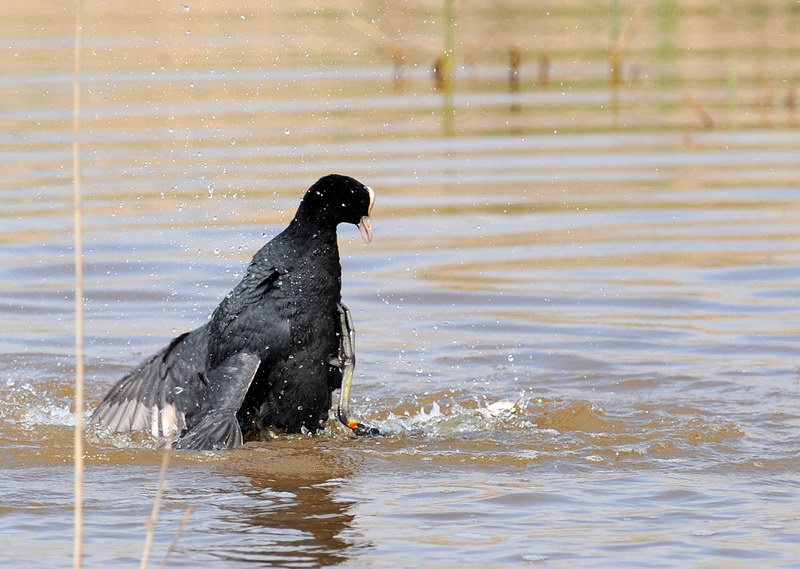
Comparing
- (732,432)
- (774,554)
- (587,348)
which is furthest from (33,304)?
(774,554)

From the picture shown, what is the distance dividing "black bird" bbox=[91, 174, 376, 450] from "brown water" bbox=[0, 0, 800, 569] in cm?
16

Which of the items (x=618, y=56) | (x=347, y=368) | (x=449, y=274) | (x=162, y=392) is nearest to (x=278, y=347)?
(x=347, y=368)

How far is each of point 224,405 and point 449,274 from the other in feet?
9.44

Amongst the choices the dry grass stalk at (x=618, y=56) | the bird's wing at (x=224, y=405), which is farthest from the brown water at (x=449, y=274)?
the dry grass stalk at (x=618, y=56)

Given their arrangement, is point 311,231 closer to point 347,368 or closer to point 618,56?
point 347,368

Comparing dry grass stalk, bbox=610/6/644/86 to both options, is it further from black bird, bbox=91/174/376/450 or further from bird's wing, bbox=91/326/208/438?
bird's wing, bbox=91/326/208/438

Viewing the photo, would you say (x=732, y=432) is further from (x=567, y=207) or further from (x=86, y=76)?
(x=86, y=76)

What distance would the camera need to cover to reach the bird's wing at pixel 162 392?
208 inches

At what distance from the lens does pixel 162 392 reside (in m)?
5.39

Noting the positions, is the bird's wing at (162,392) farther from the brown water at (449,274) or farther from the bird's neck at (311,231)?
the bird's neck at (311,231)

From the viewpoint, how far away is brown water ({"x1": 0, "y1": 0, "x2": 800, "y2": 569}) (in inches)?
168

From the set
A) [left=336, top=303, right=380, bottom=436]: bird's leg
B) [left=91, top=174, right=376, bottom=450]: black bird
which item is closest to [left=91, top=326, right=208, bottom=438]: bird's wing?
[left=91, top=174, right=376, bottom=450]: black bird

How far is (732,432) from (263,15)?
38.5 feet

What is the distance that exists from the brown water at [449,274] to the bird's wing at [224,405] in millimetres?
84
